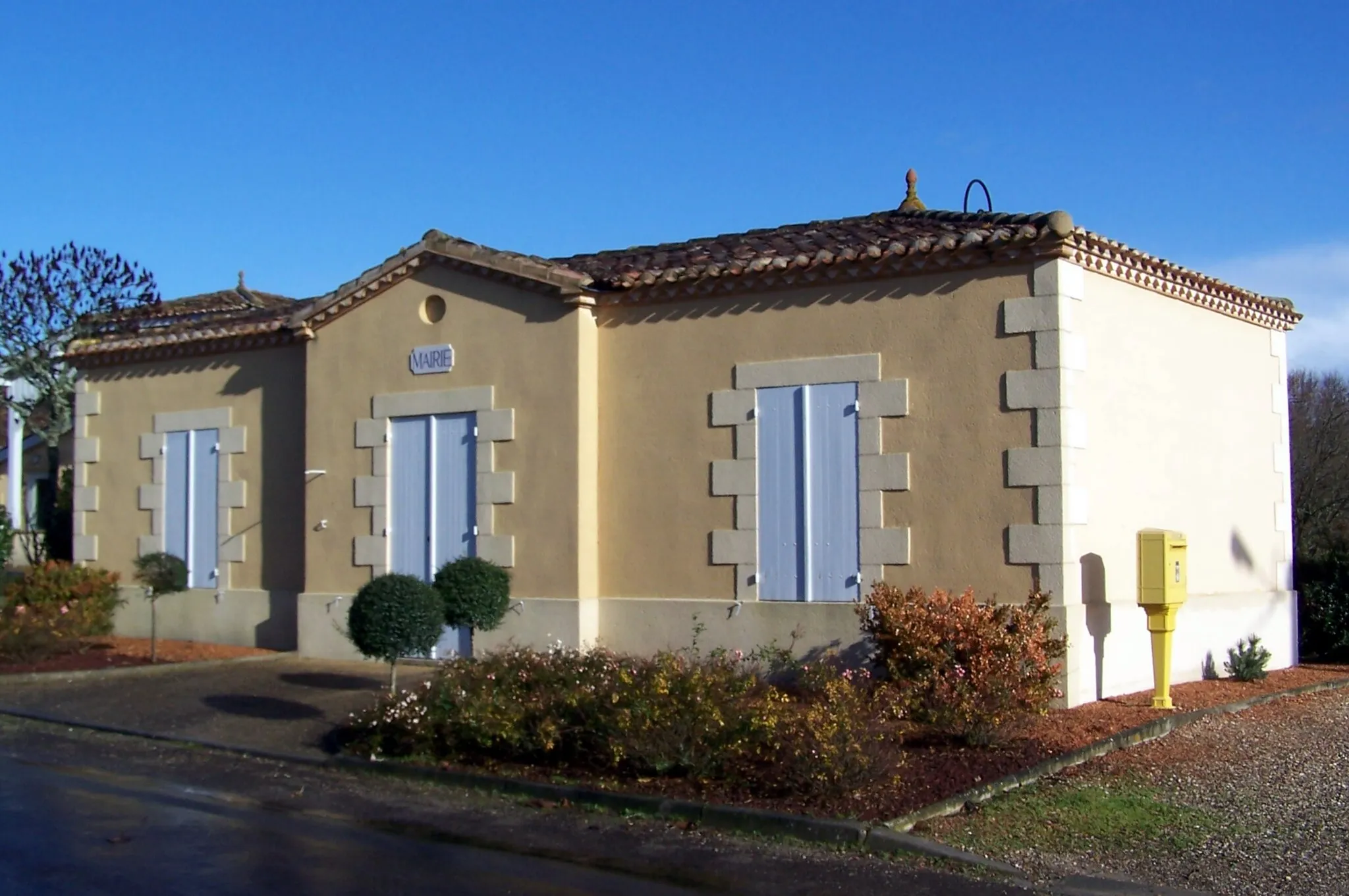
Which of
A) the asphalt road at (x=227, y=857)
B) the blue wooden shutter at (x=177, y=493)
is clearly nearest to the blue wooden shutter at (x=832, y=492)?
the asphalt road at (x=227, y=857)

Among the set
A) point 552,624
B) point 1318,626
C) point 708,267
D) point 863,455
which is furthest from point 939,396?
point 1318,626

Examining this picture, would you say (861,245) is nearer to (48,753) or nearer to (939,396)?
(939,396)

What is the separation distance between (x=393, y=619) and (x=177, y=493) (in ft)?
25.8

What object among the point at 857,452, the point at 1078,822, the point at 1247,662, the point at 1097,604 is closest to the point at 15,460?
the point at 857,452

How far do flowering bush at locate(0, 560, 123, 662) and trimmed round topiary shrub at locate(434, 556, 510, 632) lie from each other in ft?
17.2

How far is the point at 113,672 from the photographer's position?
49.5ft

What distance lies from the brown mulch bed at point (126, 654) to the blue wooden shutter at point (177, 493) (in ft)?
3.97

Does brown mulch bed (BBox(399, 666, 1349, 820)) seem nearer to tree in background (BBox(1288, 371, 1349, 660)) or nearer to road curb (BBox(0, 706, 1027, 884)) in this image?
road curb (BBox(0, 706, 1027, 884))

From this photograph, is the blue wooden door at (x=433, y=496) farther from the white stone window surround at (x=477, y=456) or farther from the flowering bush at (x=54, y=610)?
the flowering bush at (x=54, y=610)

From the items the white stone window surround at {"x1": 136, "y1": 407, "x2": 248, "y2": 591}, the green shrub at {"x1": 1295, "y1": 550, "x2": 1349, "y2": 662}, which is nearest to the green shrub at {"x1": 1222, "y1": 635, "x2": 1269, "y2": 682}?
the green shrub at {"x1": 1295, "y1": 550, "x2": 1349, "y2": 662}

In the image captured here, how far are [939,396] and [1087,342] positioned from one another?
139 centimetres

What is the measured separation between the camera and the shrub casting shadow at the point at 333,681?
14.0 m

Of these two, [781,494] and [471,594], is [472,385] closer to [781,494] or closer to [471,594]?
[471,594]

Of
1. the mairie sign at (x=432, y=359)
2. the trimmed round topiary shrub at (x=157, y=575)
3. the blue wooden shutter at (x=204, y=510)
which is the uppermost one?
the mairie sign at (x=432, y=359)
